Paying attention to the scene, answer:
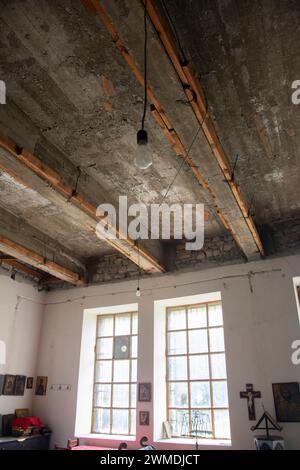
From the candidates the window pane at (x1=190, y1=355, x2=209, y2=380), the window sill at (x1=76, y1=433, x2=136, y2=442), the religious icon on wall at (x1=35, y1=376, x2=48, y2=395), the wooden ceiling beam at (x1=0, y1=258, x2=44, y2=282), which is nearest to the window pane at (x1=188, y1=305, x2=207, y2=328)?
the window pane at (x1=190, y1=355, x2=209, y2=380)

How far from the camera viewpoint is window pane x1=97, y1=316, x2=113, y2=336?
7.12 m

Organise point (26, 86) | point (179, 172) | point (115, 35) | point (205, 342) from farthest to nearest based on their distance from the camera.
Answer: point (205, 342) < point (179, 172) < point (26, 86) < point (115, 35)

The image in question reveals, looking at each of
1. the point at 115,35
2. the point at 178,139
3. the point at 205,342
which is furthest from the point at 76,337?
the point at 115,35

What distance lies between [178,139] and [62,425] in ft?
18.2

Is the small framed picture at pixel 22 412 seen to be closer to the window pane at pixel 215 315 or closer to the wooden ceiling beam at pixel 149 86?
the window pane at pixel 215 315

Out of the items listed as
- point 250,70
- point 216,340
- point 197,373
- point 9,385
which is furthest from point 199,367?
point 250,70

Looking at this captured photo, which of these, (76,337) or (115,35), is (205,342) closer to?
(76,337)

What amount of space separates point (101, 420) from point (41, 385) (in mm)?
1328

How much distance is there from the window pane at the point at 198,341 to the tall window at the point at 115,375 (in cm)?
111

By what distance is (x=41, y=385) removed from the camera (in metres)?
6.88

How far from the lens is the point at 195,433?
566 centimetres

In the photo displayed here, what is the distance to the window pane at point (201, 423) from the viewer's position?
5.59 metres
